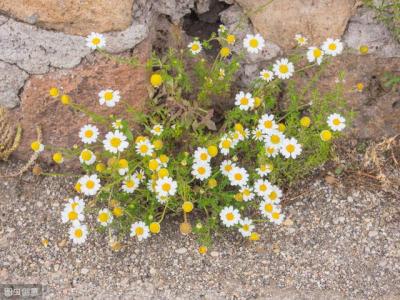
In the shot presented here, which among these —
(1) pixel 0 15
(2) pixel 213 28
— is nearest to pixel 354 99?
(2) pixel 213 28

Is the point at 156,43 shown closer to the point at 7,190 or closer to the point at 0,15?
the point at 0,15

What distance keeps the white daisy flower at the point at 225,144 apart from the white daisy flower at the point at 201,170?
0.41 feet

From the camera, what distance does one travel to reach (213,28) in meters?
3.80

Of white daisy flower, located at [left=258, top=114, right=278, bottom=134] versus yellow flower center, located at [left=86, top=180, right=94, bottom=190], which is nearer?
yellow flower center, located at [left=86, top=180, right=94, bottom=190]

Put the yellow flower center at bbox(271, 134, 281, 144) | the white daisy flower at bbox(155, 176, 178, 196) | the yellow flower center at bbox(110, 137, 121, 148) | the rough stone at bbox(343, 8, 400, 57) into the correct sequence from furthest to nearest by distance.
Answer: the rough stone at bbox(343, 8, 400, 57), the yellow flower center at bbox(271, 134, 281, 144), the yellow flower center at bbox(110, 137, 121, 148), the white daisy flower at bbox(155, 176, 178, 196)

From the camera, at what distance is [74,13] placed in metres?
3.32

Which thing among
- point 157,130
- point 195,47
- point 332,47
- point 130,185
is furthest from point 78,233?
point 332,47

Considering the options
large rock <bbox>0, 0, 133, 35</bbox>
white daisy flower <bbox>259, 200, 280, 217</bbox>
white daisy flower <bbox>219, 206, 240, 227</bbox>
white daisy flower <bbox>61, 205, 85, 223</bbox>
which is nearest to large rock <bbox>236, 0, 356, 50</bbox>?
large rock <bbox>0, 0, 133, 35</bbox>

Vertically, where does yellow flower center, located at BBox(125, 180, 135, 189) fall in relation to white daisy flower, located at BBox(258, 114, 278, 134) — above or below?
below

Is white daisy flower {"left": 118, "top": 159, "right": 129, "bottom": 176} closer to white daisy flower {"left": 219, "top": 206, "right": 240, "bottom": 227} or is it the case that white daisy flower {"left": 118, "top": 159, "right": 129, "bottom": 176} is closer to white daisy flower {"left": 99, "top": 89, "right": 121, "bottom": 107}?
white daisy flower {"left": 99, "top": 89, "right": 121, "bottom": 107}

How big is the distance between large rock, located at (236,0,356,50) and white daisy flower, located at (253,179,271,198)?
867mm

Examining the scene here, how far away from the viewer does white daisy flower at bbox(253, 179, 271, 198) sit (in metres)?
3.33

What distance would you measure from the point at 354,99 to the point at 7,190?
226 cm

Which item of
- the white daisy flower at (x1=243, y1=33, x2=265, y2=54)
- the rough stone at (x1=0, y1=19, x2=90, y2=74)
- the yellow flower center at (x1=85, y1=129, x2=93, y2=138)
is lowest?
the yellow flower center at (x1=85, y1=129, x2=93, y2=138)
